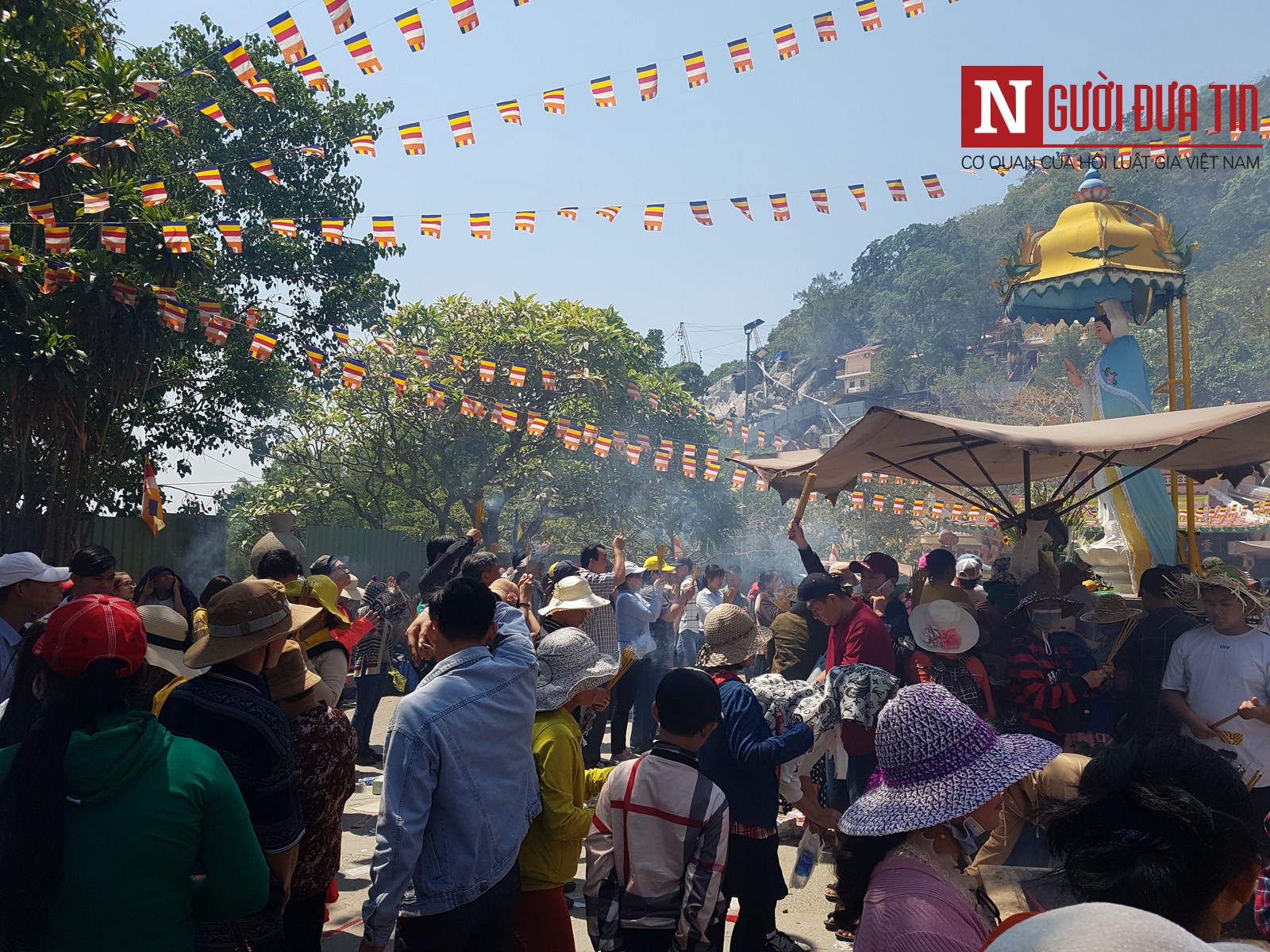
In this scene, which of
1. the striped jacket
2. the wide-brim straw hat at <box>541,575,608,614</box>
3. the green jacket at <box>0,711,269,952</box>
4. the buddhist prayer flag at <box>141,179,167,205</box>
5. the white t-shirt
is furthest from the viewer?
the buddhist prayer flag at <box>141,179,167,205</box>

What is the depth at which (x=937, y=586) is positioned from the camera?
613cm

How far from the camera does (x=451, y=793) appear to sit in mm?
2842

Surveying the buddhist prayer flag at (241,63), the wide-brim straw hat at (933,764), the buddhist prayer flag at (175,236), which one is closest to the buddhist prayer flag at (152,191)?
the buddhist prayer flag at (175,236)

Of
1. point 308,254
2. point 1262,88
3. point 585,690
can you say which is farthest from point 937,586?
point 1262,88

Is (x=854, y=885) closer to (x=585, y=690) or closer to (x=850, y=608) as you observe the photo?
(x=585, y=690)

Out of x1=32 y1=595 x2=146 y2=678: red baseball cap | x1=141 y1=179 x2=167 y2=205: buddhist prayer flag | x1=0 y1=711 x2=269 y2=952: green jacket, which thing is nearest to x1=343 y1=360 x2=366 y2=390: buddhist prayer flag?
x1=141 y1=179 x2=167 y2=205: buddhist prayer flag

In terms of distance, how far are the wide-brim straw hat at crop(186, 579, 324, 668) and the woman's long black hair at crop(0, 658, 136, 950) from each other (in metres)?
0.62

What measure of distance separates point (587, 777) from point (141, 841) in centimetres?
207

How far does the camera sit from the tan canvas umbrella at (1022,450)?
18.7 ft

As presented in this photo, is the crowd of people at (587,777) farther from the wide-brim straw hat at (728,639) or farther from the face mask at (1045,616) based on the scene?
the face mask at (1045,616)

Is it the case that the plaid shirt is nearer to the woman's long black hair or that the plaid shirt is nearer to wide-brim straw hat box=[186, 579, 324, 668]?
wide-brim straw hat box=[186, 579, 324, 668]

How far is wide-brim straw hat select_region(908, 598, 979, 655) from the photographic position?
212 inches

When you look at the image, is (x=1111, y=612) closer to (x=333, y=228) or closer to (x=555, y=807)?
(x=555, y=807)

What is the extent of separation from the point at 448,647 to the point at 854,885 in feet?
4.97
